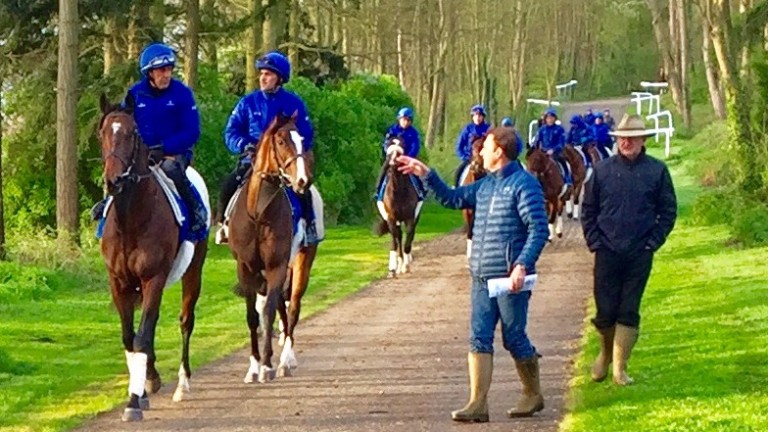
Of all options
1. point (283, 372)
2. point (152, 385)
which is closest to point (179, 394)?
point (152, 385)

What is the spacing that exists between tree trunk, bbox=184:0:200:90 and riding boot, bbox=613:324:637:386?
19296 mm

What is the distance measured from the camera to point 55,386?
13281 millimetres

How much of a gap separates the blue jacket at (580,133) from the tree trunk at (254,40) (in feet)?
28.9

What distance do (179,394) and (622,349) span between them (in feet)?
12.4

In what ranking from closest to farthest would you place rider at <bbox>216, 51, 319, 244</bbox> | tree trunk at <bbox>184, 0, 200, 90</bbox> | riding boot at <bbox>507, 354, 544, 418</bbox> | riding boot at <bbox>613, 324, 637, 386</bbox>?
1. riding boot at <bbox>507, 354, 544, 418</bbox>
2. riding boot at <bbox>613, 324, 637, 386</bbox>
3. rider at <bbox>216, 51, 319, 244</bbox>
4. tree trunk at <bbox>184, 0, 200, 90</bbox>

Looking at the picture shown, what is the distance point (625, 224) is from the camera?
1184cm

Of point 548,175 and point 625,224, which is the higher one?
point 548,175

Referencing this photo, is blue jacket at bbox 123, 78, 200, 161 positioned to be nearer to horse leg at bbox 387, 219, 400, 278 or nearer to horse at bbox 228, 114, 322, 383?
horse at bbox 228, 114, 322, 383

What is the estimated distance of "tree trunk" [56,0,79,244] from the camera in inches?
973

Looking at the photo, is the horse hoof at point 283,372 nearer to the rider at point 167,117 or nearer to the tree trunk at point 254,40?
the rider at point 167,117

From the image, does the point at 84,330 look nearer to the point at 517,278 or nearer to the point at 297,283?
the point at 297,283

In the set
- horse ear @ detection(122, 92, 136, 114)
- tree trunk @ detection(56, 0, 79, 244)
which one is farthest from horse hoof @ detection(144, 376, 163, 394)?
tree trunk @ detection(56, 0, 79, 244)

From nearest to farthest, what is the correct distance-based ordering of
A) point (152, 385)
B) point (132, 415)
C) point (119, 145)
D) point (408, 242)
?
1. point (119, 145)
2. point (132, 415)
3. point (152, 385)
4. point (408, 242)

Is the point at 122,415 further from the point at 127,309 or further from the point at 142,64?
the point at 142,64
